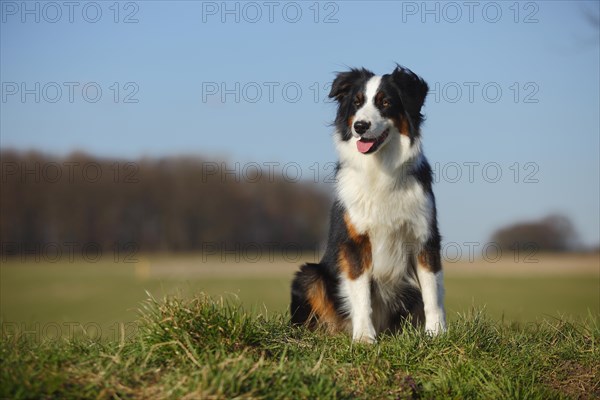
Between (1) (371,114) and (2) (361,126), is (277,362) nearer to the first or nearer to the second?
(2) (361,126)

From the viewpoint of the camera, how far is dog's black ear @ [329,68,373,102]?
242 inches

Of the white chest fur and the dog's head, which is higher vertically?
the dog's head

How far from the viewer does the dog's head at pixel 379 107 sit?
18.8 ft

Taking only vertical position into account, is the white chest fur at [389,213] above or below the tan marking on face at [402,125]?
below

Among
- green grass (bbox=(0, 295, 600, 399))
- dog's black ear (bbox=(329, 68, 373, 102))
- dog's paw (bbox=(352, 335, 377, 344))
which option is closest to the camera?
green grass (bbox=(0, 295, 600, 399))

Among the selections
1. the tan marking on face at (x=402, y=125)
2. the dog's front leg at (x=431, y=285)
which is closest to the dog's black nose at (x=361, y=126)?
the tan marking on face at (x=402, y=125)

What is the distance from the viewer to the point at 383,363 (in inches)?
195

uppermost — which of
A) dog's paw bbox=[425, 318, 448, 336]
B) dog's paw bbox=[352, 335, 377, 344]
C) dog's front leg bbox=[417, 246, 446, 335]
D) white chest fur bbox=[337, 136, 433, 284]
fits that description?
white chest fur bbox=[337, 136, 433, 284]

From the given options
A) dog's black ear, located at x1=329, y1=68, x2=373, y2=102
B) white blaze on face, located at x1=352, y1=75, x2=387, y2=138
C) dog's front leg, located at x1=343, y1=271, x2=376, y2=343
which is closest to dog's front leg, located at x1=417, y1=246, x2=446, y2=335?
dog's front leg, located at x1=343, y1=271, x2=376, y2=343

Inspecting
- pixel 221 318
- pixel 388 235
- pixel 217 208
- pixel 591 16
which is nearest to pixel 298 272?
pixel 388 235

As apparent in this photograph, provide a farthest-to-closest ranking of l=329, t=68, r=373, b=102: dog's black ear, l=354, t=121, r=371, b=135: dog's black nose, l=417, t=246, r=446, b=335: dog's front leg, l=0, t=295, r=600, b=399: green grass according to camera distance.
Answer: l=329, t=68, r=373, b=102: dog's black ear, l=417, t=246, r=446, b=335: dog's front leg, l=354, t=121, r=371, b=135: dog's black nose, l=0, t=295, r=600, b=399: green grass

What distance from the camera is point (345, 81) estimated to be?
6.17m

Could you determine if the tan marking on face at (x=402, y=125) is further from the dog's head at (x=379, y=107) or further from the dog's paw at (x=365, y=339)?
the dog's paw at (x=365, y=339)

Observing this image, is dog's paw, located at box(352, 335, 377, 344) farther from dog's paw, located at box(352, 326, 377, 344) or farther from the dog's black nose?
the dog's black nose
